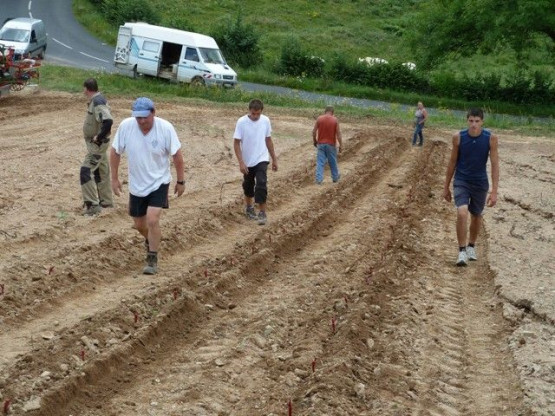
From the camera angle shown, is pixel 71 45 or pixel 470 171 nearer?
pixel 470 171

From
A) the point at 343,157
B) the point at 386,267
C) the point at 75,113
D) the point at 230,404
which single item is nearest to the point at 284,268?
the point at 386,267

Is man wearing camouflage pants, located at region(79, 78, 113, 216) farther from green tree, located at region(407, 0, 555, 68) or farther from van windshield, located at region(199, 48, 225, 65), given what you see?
green tree, located at region(407, 0, 555, 68)

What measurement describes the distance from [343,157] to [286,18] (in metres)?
43.6

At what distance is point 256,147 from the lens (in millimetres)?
13336

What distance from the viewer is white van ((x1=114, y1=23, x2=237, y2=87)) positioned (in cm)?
3738

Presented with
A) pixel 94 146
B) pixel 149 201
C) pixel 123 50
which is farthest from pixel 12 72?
pixel 149 201

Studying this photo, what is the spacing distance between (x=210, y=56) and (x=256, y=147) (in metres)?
25.4

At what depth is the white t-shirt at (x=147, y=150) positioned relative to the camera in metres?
9.81

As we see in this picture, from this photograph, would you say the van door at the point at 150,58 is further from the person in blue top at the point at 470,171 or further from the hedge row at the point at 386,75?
the person in blue top at the point at 470,171

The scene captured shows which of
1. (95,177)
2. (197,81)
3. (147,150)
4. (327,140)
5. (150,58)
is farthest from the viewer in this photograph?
(150,58)

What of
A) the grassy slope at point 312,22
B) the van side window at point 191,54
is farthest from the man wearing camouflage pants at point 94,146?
the grassy slope at point 312,22

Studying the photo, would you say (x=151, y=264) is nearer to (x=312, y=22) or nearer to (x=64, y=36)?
(x=64, y=36)

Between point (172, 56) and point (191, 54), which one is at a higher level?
point (191, 54)

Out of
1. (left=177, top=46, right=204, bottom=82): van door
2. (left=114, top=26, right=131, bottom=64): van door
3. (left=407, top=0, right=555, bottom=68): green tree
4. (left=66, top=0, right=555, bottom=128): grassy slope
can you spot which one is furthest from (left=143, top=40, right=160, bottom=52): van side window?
(left=407, top=0, right=555, bottom=68): green tree
